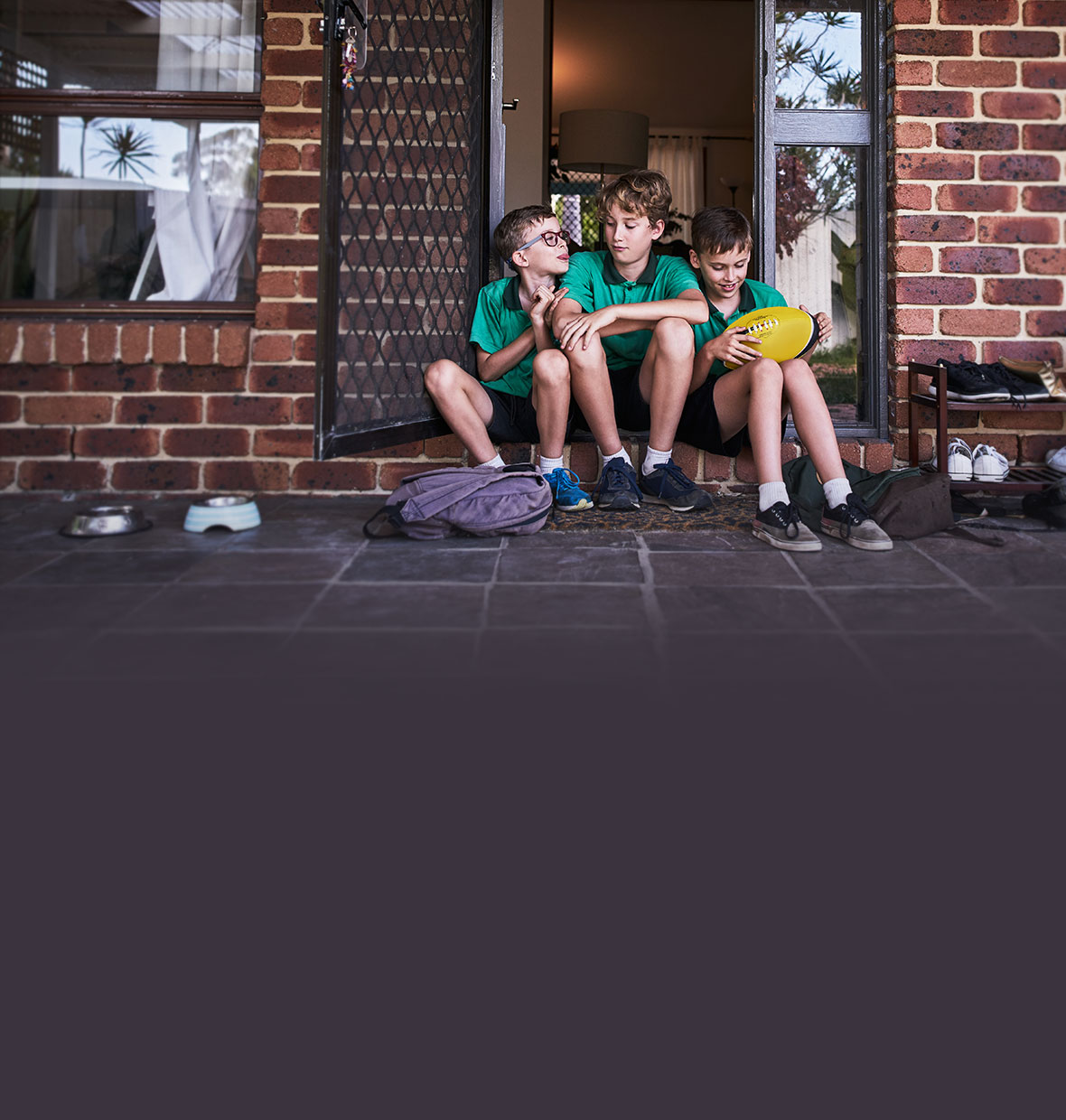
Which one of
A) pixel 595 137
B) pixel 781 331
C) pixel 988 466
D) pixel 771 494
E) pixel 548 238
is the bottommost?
pixel 771 494

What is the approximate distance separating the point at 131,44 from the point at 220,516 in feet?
5.79

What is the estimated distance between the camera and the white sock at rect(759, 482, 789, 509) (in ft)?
10.5

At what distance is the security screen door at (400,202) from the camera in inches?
125

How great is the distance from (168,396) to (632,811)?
9.68ft

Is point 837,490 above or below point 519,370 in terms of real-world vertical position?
below

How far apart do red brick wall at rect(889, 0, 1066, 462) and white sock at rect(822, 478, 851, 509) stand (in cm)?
89

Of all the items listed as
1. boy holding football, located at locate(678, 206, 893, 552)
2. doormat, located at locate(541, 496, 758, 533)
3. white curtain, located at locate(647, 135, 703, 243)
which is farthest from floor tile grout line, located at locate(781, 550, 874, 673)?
white curtain, located at locate(647, 135, 703, 243)

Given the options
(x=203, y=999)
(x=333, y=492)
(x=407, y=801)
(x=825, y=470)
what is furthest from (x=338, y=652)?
(x=333, y=492)

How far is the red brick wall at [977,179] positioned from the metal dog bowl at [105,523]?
2538 millimetres

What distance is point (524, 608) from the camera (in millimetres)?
2406

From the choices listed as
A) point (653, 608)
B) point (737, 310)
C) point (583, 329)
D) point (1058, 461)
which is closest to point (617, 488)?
point (583, 329)

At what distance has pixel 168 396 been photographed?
3912 millimetres

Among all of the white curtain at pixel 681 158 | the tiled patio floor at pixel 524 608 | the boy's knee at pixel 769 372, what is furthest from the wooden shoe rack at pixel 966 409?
the white curtain at pixel 681 158

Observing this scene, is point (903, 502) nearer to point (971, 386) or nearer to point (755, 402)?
point (755, 402)
